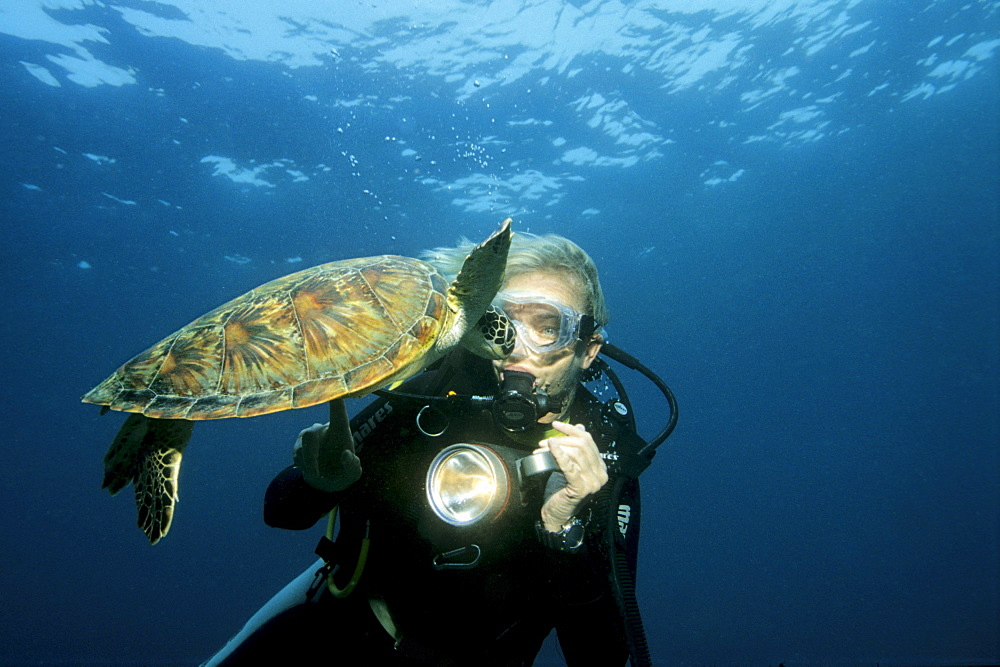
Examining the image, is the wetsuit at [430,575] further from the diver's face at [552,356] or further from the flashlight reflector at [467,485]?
the diver's face at [552,356]

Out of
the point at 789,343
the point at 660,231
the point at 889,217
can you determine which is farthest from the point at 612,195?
the point at 789,343

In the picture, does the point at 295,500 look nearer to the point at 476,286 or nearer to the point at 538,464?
the point at 538,464

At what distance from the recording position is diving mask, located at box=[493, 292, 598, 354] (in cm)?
292

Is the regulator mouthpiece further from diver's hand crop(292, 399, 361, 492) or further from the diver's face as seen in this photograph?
diver's hand crop(292, 399, 361, 492)

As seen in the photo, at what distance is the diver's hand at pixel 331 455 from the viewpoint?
2.09m

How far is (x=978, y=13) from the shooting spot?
13438 millimetres

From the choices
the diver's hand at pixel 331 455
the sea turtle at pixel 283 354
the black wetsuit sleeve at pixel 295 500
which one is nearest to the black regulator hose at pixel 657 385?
the sea turtle at pixel 283 354

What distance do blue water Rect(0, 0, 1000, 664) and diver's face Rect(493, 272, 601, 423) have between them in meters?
11.2

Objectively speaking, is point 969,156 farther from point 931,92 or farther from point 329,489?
point 329,489

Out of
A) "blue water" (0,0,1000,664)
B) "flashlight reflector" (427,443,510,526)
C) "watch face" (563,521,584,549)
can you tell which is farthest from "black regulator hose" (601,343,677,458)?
"blue water" (0,0,1000,664)

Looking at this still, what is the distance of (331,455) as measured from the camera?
211 centimetres

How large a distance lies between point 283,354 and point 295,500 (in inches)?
32.3

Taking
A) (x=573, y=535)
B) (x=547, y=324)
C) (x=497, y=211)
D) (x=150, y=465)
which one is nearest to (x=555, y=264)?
(x=547, y=324)

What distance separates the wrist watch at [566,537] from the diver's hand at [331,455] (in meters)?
1.10
